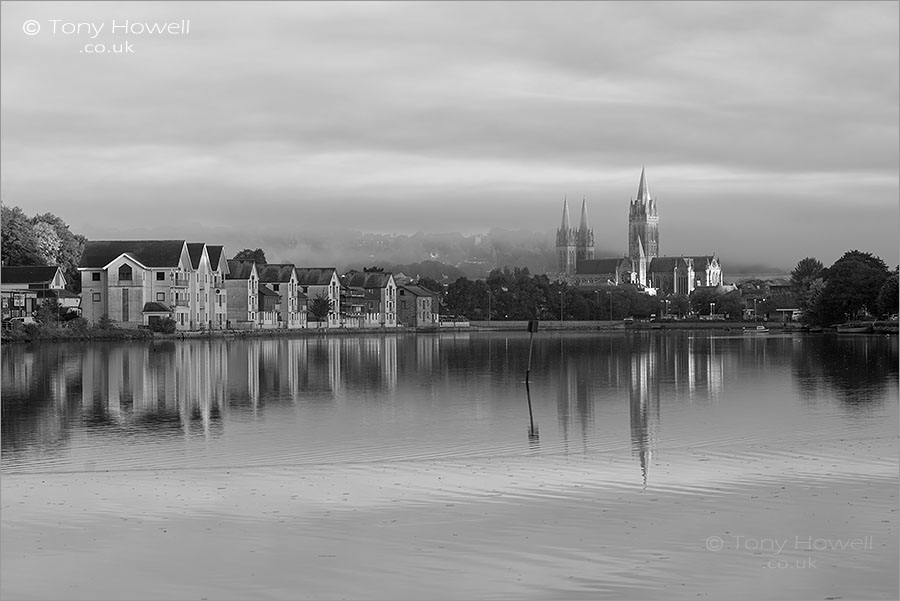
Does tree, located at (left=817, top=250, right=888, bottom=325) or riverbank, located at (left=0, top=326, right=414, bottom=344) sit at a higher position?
tree, located at (left=817, top=250, right=888, bottom=325)

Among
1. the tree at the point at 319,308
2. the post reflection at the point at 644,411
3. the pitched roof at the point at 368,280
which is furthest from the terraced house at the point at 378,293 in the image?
the post reflection at the point at 644,411

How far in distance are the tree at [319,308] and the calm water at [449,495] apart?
93.4 m

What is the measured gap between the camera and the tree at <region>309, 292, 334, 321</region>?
4943 inches

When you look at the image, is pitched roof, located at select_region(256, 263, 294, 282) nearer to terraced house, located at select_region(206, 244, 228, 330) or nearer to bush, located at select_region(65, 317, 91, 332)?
→ terraced house, located at select_region(206, 244, 228, 330)

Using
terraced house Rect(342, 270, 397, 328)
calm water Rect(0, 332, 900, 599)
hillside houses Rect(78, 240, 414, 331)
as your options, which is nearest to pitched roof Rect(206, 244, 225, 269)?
hillside houses Rect(78, 240, 414, 331)

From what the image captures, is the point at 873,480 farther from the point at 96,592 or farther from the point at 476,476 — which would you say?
the point at 96,592

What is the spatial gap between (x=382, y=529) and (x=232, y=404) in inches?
651

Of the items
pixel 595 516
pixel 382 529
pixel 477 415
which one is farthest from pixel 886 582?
pixel 477 415

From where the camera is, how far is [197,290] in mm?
98000

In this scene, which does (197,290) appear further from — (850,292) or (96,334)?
(850,292)

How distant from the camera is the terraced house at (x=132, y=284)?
301ft

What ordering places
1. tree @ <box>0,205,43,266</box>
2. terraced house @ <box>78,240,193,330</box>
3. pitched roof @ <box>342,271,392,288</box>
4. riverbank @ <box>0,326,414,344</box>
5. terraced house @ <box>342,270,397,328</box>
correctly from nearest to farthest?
riverbank @ <box>0,326,414,344</box> < terraced house @ <box>78,240,193,330</box> < tree @ <box>0,205,43,266</box> < terraced house @ <box>342,270,397,328</box> < pitched roof @ <box>342,271,392,288</box>
